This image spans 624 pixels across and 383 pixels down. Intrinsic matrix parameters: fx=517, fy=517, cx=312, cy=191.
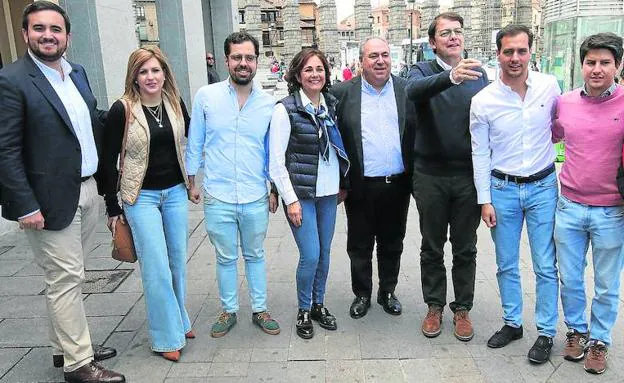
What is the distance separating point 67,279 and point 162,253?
0.59 meters

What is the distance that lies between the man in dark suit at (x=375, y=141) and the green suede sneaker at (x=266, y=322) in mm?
903

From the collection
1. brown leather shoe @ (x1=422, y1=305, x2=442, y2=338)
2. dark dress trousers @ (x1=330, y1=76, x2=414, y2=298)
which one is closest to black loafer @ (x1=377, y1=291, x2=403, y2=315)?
dark dress trousers @ (x1=330, y1=76, x2=414, y2=298)

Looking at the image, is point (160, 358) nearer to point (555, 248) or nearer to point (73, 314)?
point (73, 314)

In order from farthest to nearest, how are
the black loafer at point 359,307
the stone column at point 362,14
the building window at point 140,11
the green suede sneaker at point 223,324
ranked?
the stone column at point 362,14, the building window at point 140,11, the black loafer at point 359,307, the green suede sneaker at point 223,324

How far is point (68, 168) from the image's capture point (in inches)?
119

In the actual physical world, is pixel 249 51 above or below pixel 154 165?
above

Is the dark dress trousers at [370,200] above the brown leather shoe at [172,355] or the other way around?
above

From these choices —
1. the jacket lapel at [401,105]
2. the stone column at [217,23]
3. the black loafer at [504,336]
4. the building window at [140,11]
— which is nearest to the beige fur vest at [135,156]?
the jacket lapel at [401,105]

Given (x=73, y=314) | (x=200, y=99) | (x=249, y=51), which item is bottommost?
(x=73, y=314)

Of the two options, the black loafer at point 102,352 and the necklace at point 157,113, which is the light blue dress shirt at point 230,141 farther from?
the black loafer at point 102,352

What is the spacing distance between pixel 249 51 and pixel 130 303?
241 cm

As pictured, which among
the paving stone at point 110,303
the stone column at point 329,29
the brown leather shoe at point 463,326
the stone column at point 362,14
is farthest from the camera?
the stone column at point 329,29

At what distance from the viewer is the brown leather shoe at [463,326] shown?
3723mm

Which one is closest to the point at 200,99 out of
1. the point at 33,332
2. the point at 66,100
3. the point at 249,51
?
the point at 249,51
